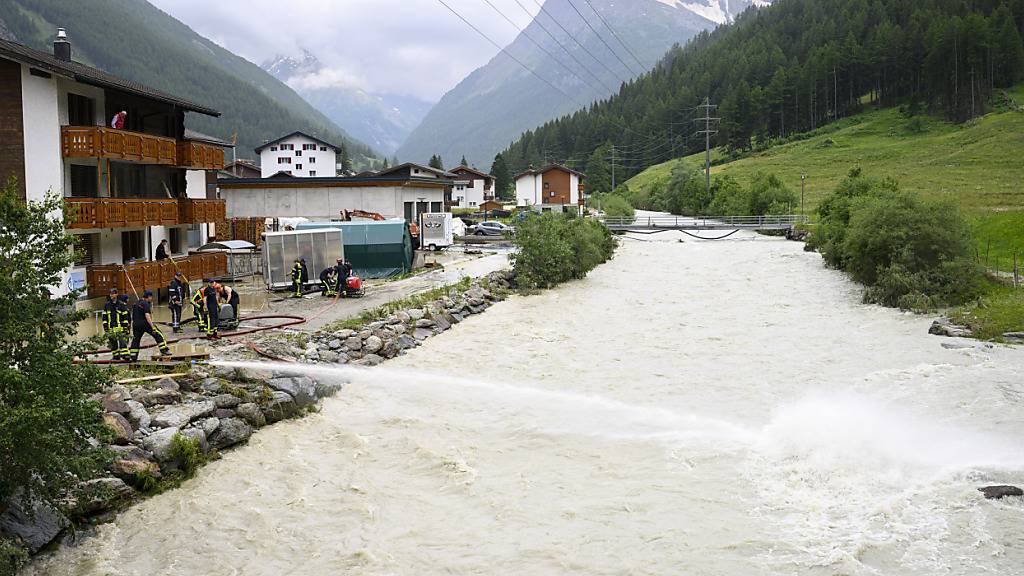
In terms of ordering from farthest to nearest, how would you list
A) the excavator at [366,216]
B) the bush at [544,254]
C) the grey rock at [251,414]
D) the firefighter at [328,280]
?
the excavator at [366,216] < the bush at [544,254] < the firefighter at [328,280] < the grey rock at [251,414]

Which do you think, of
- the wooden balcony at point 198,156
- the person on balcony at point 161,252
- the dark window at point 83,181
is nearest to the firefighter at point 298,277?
the person on balcony at point 161,252

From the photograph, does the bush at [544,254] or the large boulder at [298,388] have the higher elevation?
the bush at [544,254]

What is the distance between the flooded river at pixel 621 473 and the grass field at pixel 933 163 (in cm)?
2393

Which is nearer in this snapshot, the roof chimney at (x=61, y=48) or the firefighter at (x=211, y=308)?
the firefighter at (x=211, y=308)

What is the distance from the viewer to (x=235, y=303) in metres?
25.9

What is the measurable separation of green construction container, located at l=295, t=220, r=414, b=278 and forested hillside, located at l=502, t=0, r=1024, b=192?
103m

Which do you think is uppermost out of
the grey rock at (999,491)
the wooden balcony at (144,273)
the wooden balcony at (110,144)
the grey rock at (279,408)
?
the wooden balcony at (110,144)

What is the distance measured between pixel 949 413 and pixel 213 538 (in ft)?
53.8

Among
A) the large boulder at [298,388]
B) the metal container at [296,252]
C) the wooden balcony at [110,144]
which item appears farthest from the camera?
the metal container at [296,252]

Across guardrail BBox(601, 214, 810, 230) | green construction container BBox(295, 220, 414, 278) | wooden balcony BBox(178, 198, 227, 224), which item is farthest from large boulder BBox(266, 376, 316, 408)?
guardrail BBox(601, 214, 810, 230)

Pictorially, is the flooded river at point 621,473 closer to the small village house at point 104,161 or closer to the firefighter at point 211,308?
the firefighter at point 211,308

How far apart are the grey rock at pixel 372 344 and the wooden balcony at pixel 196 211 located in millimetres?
13424

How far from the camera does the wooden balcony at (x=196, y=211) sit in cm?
3425

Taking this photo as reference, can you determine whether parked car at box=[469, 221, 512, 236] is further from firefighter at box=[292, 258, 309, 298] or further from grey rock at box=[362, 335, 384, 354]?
grey rock at box=[362, 335, 384, 354]
